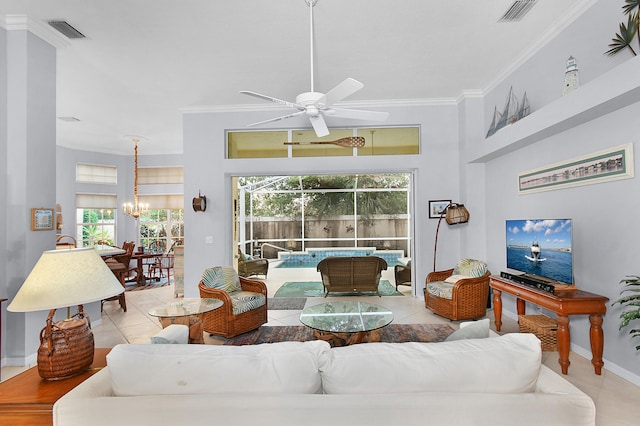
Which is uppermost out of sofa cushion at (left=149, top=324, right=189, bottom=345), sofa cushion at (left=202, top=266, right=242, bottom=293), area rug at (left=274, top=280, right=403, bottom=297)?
sofa cushion at (left=149, top=324, right=189, bottom=345)

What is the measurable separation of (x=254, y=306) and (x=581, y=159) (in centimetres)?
368

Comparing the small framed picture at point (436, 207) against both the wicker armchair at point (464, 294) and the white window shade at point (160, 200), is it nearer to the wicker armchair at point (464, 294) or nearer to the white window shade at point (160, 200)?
the wicker armchair at point (464, 294)

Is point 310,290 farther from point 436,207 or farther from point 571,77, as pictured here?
point 571,77

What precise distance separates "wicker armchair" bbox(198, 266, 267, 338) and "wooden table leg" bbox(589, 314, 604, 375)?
10.5ft

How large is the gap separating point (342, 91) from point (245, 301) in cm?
251

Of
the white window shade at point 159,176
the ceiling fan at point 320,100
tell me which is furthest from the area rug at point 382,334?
the white window shade at point 159,176

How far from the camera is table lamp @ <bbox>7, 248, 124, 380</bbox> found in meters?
1.46

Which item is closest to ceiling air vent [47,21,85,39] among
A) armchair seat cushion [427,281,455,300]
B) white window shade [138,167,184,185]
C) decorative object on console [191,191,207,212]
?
decorative object on console [191,191,207,212]

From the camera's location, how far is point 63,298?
146 centimetres

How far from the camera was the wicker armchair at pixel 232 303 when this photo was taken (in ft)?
12.1

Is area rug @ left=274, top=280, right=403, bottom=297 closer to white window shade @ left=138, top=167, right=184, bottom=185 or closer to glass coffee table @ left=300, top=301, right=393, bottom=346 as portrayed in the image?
glass coffee table @ left=300, top=301, right=393, bottom=346

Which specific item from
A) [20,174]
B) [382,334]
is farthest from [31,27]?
[382,334]

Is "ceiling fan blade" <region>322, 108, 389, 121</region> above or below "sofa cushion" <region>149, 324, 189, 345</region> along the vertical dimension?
above

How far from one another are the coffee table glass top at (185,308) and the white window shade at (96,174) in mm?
6897
